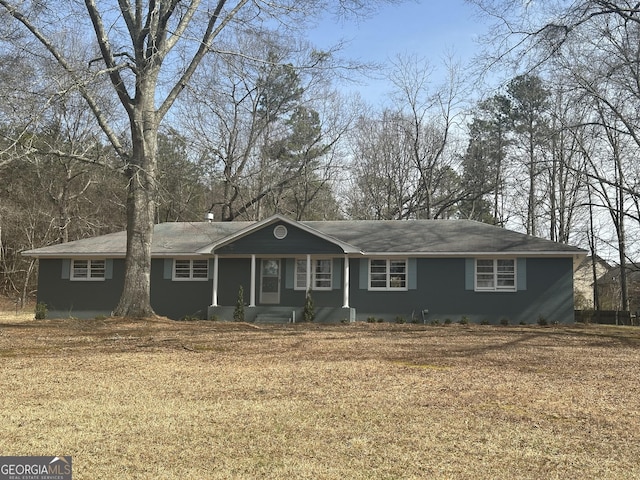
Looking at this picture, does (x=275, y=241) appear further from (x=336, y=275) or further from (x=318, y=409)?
(x=318, y=409)

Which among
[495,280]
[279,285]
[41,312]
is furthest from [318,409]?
[41,312]

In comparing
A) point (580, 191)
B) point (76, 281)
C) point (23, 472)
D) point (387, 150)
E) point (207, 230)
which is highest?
point (387, 150)

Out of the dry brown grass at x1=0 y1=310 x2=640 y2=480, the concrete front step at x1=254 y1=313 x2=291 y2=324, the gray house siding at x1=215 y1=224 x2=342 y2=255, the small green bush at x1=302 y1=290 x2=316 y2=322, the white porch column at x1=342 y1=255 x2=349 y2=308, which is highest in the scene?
the gray house siding at x1=215 y1=224 x2=342 y2=255

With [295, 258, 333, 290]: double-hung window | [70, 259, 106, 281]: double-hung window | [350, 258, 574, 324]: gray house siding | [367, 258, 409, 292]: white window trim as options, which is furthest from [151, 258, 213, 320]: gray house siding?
[367, 258, 409, 292]: white window trim

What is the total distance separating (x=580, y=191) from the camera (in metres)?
34.8

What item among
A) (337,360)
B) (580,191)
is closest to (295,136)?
(580,191)

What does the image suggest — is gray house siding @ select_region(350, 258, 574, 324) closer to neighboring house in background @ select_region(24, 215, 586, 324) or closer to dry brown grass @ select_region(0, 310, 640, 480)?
neighboring house in background @ select_region(24, 215, 586, 324)

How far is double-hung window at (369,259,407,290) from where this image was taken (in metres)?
22.1

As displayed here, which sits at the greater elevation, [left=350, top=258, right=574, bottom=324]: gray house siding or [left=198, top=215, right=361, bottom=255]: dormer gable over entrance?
[left=198, top=215, right=361, bottom=255]: dormer gable over entrance

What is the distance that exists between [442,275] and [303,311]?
488cm

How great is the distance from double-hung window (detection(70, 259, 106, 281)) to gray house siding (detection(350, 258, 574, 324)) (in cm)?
924

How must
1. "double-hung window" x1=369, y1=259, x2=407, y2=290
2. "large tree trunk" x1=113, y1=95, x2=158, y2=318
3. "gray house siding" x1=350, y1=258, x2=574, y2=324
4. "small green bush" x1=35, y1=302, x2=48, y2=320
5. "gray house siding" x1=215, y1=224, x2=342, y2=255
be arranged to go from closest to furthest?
"large tree trunk" x1=113, y1=95, x2=158, y2=318, "gray house siding" x1=350, y1=258, x2=574, y2=324, "gray house siding" x1=215, y1=224, x2=342, y2=255, "small green bush" x1=35, y1=302, x2=48, y2=320, "double-hung window" x1=369, y1=259, x2=407, y2=290

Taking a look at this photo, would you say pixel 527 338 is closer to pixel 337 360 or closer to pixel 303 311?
pixel 337 360

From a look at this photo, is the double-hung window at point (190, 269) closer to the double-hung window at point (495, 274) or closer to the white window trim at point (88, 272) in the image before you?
the white window trim at point (88, 272)
